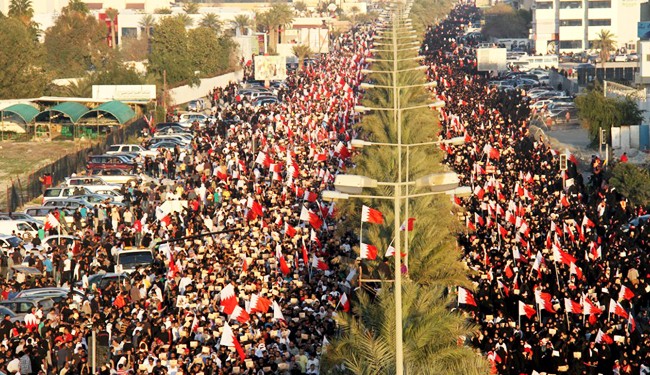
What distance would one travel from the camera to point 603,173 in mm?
53750

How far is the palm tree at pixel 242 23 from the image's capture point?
139 metres

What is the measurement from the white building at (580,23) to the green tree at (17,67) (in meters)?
65.1

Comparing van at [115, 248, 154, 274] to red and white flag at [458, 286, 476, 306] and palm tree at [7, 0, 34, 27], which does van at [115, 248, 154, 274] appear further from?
palm tree at [7, 0, 34, 27]

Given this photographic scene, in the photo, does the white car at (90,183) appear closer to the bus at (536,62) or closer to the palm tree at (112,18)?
the bus at (536,62)

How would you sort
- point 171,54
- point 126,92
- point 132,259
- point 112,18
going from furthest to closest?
point 112,18 < point 171,54 < point 126,92 < point 132,259

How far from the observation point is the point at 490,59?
10788 centimetres

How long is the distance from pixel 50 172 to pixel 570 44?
95.8 m

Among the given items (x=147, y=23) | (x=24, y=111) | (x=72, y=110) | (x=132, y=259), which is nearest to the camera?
(x=132, y=259)

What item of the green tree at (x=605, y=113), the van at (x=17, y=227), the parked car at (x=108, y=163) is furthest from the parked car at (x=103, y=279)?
the green tree at (x=605, y=113)

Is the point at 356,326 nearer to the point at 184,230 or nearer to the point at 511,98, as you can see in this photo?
the point at 184,230

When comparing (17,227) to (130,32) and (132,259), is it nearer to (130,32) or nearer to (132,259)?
(132,259)

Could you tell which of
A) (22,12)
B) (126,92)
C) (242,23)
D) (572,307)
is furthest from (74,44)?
(572,307)

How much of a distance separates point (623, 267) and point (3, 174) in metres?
35.4

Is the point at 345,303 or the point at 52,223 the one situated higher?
the point at 345,303
